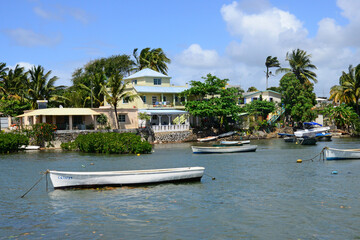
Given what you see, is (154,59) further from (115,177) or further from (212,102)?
(115,177)

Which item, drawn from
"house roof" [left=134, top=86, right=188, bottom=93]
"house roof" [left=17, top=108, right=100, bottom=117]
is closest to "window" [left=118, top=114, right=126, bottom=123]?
"house roof" [left=17, top=108, right=100, bottom=117]

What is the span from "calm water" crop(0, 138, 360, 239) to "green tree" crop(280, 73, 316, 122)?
145ft

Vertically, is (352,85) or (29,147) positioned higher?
(352,85)

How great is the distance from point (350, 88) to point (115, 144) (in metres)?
51.2

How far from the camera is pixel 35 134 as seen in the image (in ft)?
166

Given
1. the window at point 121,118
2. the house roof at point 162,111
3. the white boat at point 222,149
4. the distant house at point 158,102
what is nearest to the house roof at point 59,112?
the window at point 121,118

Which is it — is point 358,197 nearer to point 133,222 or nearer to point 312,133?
point 133,222

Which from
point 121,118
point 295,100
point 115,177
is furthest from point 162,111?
point 115,177

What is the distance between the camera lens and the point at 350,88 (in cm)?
7512

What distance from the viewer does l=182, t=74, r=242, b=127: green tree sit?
64.5 m

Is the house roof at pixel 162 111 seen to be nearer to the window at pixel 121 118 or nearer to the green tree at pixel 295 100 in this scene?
the window at pixel 121 118

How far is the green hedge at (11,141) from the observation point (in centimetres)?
4616

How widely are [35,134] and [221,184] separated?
109 feet

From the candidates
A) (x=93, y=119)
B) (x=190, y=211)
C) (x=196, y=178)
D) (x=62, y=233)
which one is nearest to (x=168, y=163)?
(x=196, y=178)
